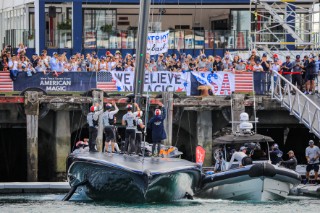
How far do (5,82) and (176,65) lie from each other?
6427mm

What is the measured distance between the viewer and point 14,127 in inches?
2164

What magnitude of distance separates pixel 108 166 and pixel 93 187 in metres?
1.83

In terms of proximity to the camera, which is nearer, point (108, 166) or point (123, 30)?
point (108, 166)

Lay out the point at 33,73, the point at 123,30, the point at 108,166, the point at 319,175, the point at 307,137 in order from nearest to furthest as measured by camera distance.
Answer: the point at 108,166, the point at 319,175, the point at 33,73, the point at 307,137, the point at 123,30

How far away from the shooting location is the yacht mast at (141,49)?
45.7 m

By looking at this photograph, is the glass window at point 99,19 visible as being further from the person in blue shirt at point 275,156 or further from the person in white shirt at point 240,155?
the person in white shirt at point 240,155

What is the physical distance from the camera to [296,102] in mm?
52000

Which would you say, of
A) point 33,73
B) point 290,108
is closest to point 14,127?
point 33,73

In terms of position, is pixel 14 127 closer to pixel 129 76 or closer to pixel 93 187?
pixel 129 76

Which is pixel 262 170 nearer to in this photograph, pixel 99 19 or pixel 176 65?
pixel 176 65

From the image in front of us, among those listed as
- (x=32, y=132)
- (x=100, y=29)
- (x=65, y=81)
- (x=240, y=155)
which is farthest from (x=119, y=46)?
(x=240, y=155)

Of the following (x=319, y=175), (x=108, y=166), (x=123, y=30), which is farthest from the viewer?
(x=123, y=30)

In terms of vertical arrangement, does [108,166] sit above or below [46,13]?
below

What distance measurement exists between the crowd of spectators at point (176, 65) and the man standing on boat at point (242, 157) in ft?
29.0
